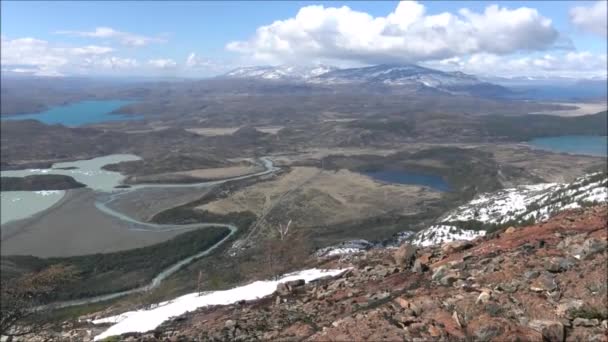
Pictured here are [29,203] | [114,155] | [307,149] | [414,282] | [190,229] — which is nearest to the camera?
[414,282]

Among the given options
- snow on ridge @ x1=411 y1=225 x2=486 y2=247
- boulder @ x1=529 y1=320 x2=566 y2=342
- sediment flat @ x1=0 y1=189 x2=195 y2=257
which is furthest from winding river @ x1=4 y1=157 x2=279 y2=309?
boulder @ x1=529 y1=320 x2=566 y2=342

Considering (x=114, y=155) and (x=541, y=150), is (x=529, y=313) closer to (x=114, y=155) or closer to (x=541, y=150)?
(x=114, y=155)

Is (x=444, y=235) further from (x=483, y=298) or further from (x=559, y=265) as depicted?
(x=483, y=298)

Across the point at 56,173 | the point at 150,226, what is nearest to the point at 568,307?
the point at 150,226

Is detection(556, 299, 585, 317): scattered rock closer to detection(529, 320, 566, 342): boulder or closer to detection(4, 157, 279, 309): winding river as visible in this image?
detection(529, 320, 566, 342): boulder

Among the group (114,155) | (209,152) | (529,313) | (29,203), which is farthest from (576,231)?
(114,155)

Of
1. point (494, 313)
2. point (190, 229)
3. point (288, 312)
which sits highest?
point (494, 313)
